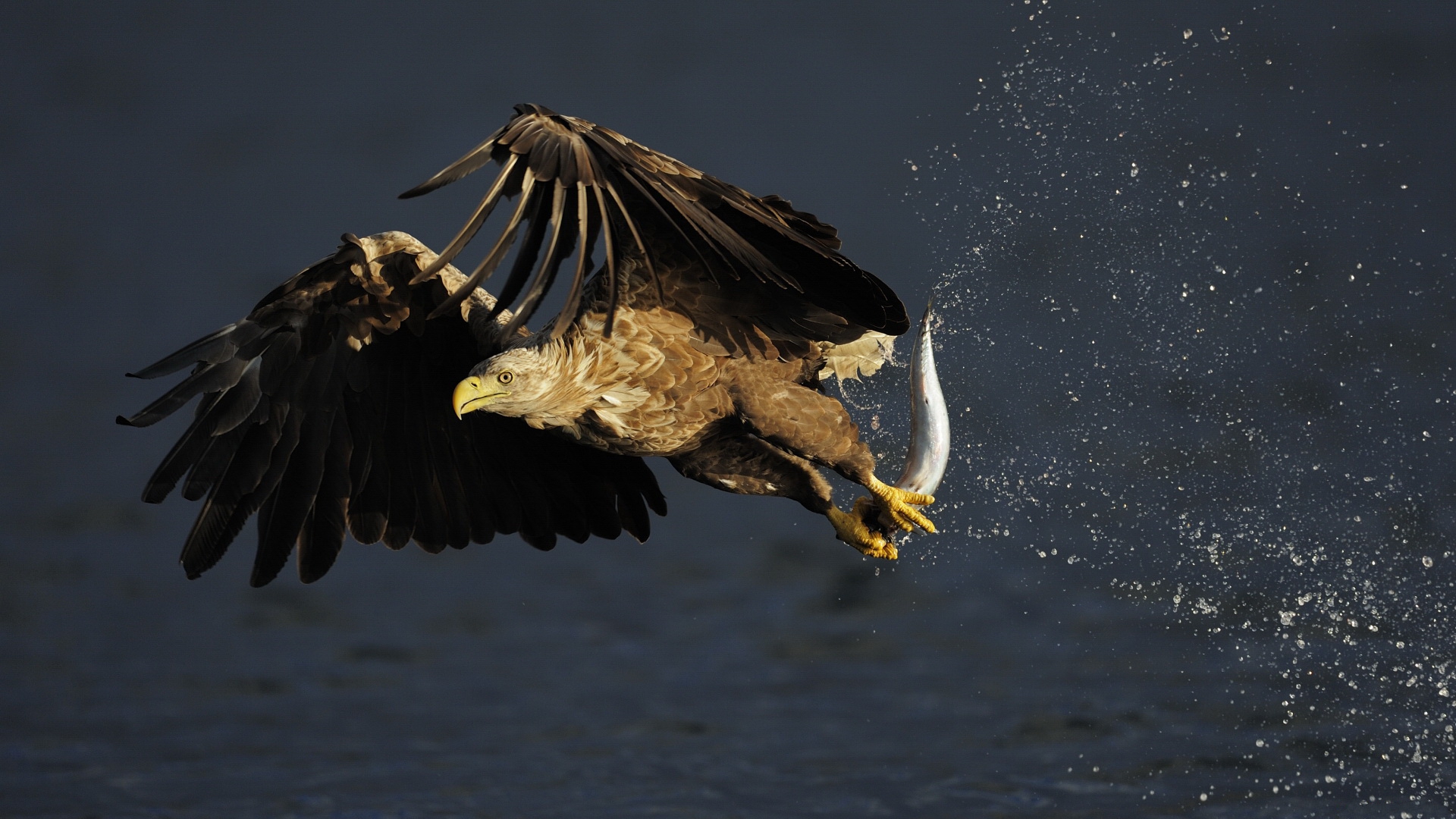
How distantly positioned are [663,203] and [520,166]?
1.36 feet

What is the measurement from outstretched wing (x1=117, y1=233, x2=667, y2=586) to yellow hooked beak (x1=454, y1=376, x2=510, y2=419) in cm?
48

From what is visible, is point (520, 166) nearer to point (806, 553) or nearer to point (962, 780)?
point (806, 553)

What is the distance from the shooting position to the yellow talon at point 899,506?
4.84 m

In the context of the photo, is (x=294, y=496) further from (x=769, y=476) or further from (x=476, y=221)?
(x=476, y=221)

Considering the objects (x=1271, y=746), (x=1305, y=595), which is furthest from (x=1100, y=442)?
(x=1271, y=746)

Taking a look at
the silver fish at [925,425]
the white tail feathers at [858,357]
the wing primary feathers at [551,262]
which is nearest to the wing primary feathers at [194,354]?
the wing primary feathers at [551,262]

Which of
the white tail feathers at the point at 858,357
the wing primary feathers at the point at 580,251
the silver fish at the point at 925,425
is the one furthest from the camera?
the white tail feathers at the point at 858,357

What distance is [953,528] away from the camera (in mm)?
10570

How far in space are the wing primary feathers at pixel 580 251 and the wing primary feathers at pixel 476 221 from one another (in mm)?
140

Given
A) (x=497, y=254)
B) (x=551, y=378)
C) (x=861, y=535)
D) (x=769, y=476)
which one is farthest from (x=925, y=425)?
(x=497, y=254)

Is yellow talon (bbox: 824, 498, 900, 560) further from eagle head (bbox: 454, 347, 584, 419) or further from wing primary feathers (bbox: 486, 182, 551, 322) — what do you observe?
wing primary feathers (bbox: 486, 182, 551, 322)

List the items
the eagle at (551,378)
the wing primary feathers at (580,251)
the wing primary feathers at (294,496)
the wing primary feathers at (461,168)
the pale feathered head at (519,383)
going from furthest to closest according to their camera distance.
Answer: the wing primary feathers at (294,496) → the pale feathered head at (519,383) → the eagle at (551,378) → the wing primary feathers at (580,251) → the wing primary feathers at (461,168)

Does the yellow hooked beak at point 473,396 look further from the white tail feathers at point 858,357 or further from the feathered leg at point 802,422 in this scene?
the white tail feathers at point 858,357

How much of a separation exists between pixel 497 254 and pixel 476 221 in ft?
0.30
